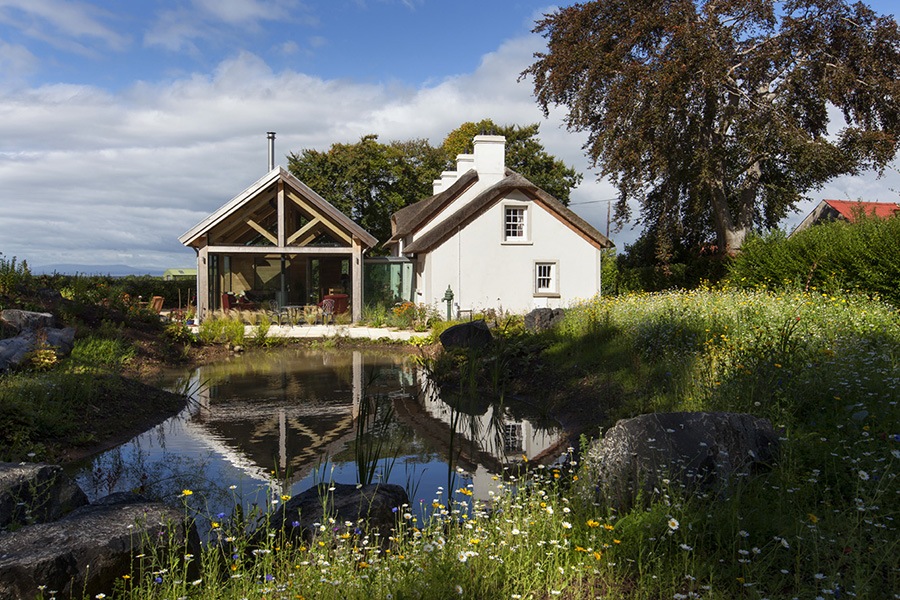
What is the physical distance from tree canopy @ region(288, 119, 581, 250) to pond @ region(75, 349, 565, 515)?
96.7ft

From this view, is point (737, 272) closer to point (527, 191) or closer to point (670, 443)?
point (527, 191)

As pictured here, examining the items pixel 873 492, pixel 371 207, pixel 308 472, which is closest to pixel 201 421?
pixel 308 472

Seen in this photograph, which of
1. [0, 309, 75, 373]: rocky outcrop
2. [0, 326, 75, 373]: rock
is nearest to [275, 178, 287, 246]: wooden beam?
[0, 309, 75, 373]: rocky outcrop

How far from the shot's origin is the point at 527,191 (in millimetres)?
25125

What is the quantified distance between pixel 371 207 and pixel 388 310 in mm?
18495

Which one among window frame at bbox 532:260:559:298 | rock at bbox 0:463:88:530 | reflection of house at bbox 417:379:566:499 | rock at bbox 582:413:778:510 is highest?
window frame at bbox 532:260:559:298

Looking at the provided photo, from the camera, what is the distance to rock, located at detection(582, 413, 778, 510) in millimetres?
4961

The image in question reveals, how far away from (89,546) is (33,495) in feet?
5.55

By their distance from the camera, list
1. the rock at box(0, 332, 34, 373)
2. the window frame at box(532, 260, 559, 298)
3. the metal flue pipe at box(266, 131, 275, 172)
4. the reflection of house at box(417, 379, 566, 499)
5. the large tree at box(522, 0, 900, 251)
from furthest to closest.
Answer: the window frame at box(532, 260, 559, 298) < the metal flue pipe at box(266, 131, 275, 172) < the large tree at box(522, 0, 900, 251) < the rock at box(0, 332, 34, 373) < the reflection of house at box(417, 379, 566, 499)

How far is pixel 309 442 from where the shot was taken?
8.68 metres

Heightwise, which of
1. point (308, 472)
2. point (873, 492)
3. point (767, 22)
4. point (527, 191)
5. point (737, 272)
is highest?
point (767, 22)

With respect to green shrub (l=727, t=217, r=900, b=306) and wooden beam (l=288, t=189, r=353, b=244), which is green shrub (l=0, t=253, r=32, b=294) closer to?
wooden beam (l=288, t=189, r=353, b=244)

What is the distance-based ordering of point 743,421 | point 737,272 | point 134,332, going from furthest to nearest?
point 737,272
point 134,332
point 743,421

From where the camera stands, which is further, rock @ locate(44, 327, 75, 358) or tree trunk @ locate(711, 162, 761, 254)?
tree trunk @ locate(711, 162, 761, 254)
